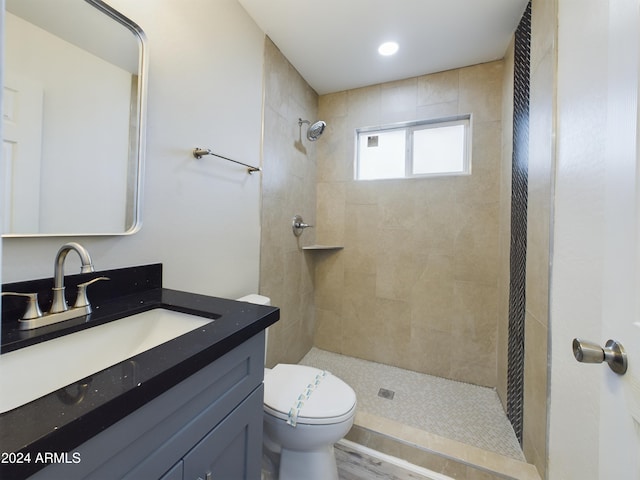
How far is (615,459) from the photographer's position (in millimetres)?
545

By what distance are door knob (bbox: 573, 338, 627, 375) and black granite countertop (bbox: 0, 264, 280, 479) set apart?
0.76 m

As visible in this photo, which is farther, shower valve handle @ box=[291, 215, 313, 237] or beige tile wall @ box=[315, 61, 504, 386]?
shower valve handle @ box=[291, 215, 313, 237]

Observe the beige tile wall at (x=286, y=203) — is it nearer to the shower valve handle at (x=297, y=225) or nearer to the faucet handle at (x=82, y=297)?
the shower valve handle at (x=297, y=225)

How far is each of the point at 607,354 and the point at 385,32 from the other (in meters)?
1.87

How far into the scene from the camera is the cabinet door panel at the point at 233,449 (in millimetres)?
628

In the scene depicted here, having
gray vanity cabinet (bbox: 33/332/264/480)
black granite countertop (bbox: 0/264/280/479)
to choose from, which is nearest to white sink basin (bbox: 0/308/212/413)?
black granite countertop (bbox: 0/264/280/479)

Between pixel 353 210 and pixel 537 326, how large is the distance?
146cm

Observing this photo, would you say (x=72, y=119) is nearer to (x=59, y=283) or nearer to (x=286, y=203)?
(x=59, y=283)

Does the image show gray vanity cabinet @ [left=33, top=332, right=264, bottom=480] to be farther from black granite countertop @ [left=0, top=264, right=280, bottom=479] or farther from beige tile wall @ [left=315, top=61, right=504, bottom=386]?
beige tile wall @ [left=315, top=61, right=504, bottom=386]

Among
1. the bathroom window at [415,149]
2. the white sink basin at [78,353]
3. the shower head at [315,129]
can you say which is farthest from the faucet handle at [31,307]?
the bathroom window at [415,149]

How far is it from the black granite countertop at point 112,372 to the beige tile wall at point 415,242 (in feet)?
5.13

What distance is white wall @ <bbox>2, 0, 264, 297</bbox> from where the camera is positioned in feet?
3.30

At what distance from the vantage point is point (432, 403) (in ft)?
5.90

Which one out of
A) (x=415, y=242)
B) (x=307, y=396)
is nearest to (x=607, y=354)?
(x=307, y=396)
